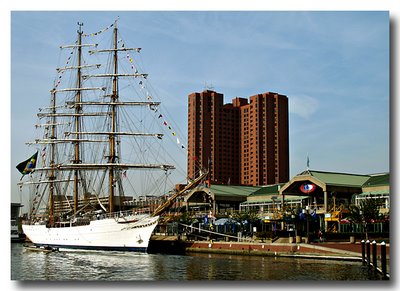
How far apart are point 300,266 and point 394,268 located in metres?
10.9

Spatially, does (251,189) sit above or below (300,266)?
above

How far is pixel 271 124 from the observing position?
122 feet

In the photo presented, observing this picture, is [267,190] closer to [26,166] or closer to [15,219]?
[15,219]

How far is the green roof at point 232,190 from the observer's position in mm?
63281

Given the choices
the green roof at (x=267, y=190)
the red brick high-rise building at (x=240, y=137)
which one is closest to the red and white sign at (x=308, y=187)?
the green roof at (x=267, y=190)

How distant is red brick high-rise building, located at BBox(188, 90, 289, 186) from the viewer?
121 feet

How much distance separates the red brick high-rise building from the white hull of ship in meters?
7.15

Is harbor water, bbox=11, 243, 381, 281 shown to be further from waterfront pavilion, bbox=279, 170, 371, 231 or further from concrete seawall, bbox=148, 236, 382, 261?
waterfront pavilion, bbox=279, 170, 371, 231

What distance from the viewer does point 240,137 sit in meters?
42.3

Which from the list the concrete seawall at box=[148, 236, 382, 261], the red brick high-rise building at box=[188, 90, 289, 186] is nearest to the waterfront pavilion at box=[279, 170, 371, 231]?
the red brick high-rise building at box=[188, 90, 289, 186]

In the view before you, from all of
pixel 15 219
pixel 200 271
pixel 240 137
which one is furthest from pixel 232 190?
pixel 200 271

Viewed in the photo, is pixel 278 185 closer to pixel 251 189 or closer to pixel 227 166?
pixel 227 166
